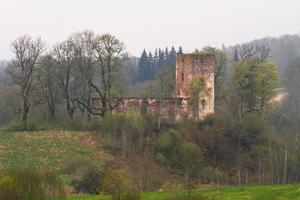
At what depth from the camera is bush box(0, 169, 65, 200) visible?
1469cm

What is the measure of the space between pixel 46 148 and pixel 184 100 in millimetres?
11972

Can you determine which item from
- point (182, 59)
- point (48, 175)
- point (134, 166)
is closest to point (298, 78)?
point (182, 59)

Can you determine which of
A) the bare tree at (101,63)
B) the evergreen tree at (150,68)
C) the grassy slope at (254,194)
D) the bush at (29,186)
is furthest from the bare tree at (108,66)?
the evergreen tree at (150,68)

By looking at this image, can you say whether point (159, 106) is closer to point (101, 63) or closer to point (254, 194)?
point (101, 63)

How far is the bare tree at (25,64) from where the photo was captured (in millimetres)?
47781

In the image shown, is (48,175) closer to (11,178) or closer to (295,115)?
(11,178)

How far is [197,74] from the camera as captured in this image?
158 ft

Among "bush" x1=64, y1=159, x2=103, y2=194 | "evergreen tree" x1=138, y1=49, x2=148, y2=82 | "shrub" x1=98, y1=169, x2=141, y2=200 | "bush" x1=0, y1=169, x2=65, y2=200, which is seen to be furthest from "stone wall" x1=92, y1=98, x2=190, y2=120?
"evergreen tree" x1=138, y1=49, x2=148, y2=82

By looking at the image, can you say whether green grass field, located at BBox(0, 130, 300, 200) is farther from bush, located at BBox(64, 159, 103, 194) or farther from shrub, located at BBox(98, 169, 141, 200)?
shrub, located at BBox(98, 169, 141, 200)

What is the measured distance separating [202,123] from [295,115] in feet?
84.9

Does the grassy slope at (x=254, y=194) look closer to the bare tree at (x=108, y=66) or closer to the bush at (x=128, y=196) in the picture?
the bush at (x=128, y=196)

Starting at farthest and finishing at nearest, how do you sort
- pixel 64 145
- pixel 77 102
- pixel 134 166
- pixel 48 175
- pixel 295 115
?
1. pixel 295 115
2. pixel 77 102
3. pixel 64 145
4. pixel 134 166
5. pixel 48 175

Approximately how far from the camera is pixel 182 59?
48562 mm

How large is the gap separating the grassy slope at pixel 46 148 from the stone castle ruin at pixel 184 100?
200 inches
